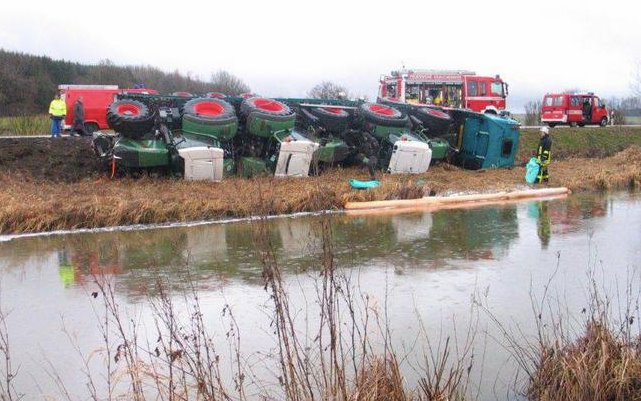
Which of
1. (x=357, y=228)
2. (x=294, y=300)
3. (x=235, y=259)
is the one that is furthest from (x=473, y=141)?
(x=294, y=300)

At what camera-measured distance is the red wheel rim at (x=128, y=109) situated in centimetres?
1588

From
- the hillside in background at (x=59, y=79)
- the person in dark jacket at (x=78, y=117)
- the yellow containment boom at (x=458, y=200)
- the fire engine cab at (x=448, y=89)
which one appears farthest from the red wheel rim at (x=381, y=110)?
the hillside in background at (x=59, y=79)

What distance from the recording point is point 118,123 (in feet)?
50.7

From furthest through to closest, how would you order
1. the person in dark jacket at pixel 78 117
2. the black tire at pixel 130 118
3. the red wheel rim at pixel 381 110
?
the person in dark jacket at pixel 78 117 < the red wheel rim at pixel 381 110 < the black tire at pixel 130 118

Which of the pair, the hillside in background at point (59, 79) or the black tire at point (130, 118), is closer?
the black tire at point (130, 118)

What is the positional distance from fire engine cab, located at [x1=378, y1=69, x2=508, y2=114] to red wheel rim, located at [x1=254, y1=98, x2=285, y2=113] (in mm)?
11911

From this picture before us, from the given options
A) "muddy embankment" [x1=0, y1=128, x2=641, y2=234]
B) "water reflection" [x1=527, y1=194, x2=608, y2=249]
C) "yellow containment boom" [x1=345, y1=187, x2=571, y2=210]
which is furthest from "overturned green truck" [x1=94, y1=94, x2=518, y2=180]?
"water reflection" [x1=527, y1=194, x2=608, y2=249]

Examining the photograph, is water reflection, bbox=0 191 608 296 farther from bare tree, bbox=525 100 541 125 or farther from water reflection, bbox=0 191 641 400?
bare tree, bbox=525 100 541 125

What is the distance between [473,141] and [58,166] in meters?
10.6

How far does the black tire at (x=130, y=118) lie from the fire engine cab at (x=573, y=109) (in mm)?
21490

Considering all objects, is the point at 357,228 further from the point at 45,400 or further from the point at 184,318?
the point at 45,400

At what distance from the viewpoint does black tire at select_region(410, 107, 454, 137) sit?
63.4ft

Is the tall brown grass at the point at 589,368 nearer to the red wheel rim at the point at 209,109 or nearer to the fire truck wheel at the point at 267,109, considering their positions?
the fire truck wheel at the point at 267,109

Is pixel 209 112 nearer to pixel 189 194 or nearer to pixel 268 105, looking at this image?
pixel 268 105
